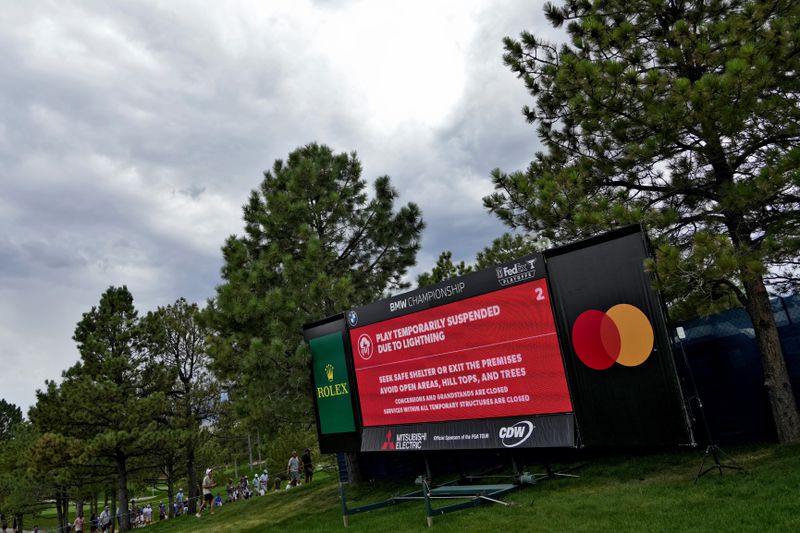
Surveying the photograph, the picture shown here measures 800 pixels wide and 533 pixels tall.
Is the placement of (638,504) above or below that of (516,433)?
below

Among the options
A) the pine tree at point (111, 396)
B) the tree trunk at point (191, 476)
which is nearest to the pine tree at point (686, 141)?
the pine tree at point (111, 396)

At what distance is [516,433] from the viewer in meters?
9.94

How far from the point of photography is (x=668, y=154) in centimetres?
1034

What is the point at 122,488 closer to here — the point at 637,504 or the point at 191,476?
the point at 191,476

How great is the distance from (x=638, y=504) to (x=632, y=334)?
260cm

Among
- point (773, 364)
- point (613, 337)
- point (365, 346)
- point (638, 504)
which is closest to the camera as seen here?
point (638, 504)

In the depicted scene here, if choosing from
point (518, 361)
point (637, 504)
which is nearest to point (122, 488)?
point (518, 361)

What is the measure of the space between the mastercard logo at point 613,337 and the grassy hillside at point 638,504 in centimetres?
213

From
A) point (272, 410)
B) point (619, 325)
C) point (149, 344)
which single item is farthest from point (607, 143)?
point (149, 344)

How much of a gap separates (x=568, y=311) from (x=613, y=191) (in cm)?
356

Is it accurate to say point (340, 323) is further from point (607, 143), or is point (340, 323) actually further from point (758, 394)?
point (758, 394)

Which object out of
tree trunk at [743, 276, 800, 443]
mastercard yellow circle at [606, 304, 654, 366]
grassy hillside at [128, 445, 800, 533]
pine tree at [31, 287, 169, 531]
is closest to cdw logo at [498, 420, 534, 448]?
grassy hillside at [128, 445, 800, 533]

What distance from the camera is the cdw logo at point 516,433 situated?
385 inches

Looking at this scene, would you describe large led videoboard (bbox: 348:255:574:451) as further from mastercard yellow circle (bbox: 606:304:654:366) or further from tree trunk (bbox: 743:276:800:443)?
tree trunk (bbox: 743:276:800:443)
